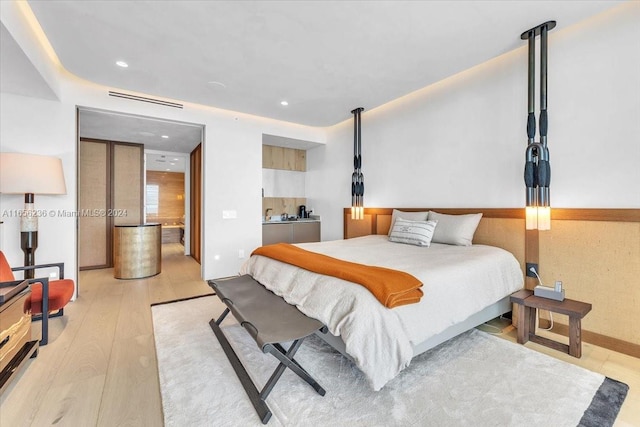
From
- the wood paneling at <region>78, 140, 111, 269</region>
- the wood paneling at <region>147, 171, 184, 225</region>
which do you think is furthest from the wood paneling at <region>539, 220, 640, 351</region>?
the wood paneling at <region>147, 171, 184, 225</region>

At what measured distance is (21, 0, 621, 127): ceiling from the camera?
6.70 ft

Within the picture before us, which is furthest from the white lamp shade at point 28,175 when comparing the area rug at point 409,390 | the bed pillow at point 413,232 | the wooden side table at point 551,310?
the wooden side table at point 551,310

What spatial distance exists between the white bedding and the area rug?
26 cm

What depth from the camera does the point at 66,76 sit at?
3.23 metres

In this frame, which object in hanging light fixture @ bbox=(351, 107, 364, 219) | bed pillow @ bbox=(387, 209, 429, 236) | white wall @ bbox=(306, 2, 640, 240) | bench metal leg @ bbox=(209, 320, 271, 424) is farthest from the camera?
hanging light fixture @ bbox=(351, 107, 364, 219)

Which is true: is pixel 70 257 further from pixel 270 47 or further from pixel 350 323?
pixel 350 323

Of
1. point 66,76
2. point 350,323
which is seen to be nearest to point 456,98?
point 350,323

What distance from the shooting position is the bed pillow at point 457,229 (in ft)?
9.70

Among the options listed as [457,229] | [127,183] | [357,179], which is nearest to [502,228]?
[457,229]

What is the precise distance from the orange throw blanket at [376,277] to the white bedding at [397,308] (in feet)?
0.14

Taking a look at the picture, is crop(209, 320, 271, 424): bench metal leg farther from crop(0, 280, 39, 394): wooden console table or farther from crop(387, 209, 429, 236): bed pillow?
crop(387, 209, 429, 236): bed pillow

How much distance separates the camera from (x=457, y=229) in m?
3.00

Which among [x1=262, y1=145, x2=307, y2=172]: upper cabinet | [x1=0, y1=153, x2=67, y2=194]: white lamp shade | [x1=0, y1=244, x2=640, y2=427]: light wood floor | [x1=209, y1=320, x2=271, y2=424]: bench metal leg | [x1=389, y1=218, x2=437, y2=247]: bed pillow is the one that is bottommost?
[x1=0, y1=244, x2=640, y2=427]: light wood floor

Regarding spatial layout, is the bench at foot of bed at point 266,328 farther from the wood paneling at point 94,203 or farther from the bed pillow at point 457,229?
the wood paneling at point 94,203
